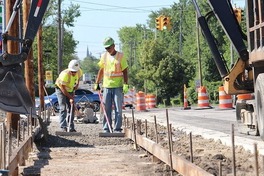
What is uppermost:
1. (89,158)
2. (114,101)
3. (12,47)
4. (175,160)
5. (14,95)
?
(12,47)

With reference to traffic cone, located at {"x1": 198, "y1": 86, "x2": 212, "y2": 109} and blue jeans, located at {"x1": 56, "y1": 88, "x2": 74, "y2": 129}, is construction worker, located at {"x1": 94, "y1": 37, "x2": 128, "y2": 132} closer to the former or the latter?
blue jeans, located at {"x1": 56, "y1": 88, "x2": 74, "y2": 129}

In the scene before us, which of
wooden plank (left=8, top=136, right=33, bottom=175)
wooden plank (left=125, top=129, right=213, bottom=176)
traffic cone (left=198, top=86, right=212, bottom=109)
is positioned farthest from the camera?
traffic cone (left=198, top=86, right=212, bottom=109)

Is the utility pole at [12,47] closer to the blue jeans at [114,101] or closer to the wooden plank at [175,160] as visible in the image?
the blue jeans at [114,101]

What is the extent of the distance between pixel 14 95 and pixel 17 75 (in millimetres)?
470

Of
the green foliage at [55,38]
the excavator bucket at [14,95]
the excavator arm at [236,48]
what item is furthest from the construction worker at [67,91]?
the green foliage at [55,38]

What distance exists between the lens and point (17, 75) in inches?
469

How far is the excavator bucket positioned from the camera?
37.5ft

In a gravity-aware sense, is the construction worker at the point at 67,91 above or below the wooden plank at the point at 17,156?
above

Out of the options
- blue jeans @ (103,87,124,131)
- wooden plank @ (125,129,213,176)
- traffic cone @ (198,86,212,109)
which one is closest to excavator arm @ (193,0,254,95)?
wooden plank @ (125,129,213,176)

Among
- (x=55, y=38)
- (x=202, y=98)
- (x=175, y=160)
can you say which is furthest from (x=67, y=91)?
(x=55, y=38)

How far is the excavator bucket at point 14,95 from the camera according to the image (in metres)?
11.4

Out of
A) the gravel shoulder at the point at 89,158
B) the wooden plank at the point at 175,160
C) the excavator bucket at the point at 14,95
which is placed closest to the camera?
the wooden plank at the point at 175,160

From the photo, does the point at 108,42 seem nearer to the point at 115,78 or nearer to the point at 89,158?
the point at 115,78

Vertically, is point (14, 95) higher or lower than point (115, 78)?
lower
